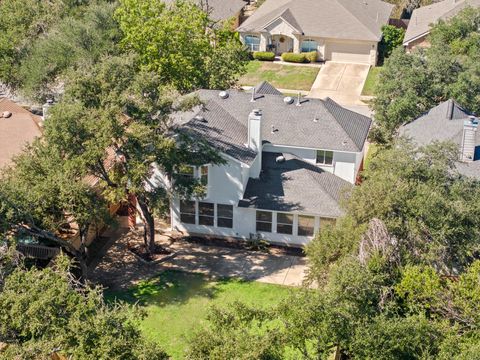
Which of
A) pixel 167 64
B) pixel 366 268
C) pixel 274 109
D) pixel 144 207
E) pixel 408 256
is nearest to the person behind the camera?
pixel 366 268

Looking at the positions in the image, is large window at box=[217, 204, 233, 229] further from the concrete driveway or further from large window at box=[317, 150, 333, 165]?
the concrete driveway

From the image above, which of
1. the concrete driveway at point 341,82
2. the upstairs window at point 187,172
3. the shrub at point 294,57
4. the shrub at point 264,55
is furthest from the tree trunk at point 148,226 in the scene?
the shrub at point 294,57

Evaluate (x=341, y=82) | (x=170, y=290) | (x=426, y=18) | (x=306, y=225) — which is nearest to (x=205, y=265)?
(x=170, y=290)

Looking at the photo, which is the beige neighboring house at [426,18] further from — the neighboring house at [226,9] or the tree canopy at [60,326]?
the tree canopy at [60,326]

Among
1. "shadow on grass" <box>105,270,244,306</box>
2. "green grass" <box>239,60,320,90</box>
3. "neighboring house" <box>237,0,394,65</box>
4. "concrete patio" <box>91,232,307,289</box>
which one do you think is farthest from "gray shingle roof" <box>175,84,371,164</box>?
"neighboring house" <box>237,0,394,65</box>

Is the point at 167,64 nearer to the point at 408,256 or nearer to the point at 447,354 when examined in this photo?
the point at 408,256

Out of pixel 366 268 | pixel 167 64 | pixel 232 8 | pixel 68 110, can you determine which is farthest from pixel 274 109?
pixel 232 8
